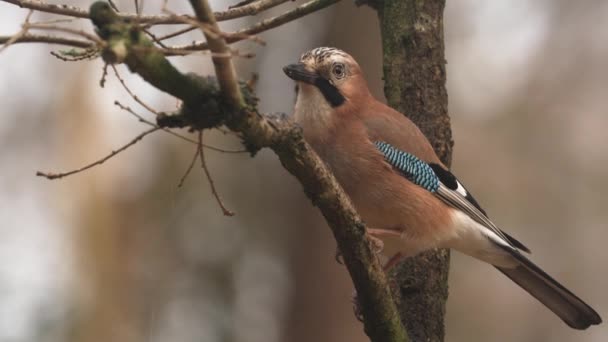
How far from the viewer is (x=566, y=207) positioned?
12.0 meters

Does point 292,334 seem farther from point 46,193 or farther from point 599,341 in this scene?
point 599,341

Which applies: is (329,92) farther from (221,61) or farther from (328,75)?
(221,61)

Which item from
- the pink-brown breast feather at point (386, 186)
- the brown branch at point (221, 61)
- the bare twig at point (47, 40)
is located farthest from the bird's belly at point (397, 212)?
the bare twig at point (47, 40)

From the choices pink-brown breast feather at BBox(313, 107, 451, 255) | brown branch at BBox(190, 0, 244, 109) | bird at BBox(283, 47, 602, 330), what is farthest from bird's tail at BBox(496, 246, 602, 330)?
brown branch at BBox(190, 0, 244, 109)

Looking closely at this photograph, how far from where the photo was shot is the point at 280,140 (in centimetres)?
307

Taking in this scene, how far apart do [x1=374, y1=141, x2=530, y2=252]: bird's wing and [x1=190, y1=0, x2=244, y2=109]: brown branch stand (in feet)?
7.03

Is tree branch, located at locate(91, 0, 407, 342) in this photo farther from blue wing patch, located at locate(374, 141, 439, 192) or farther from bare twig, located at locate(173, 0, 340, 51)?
blue wing patch, located at locate(374, 141, 439, 192)

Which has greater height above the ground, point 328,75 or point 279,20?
point 279,20

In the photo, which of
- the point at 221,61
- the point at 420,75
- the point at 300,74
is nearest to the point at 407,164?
the point at 420,75

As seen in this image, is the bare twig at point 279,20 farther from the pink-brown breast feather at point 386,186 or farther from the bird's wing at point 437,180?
the bird's wing at point 437,180

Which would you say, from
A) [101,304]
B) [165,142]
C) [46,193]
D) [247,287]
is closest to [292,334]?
[247,287]

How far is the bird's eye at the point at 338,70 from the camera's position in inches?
194

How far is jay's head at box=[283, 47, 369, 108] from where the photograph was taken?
15.5 ft

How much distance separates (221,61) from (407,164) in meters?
2.44
